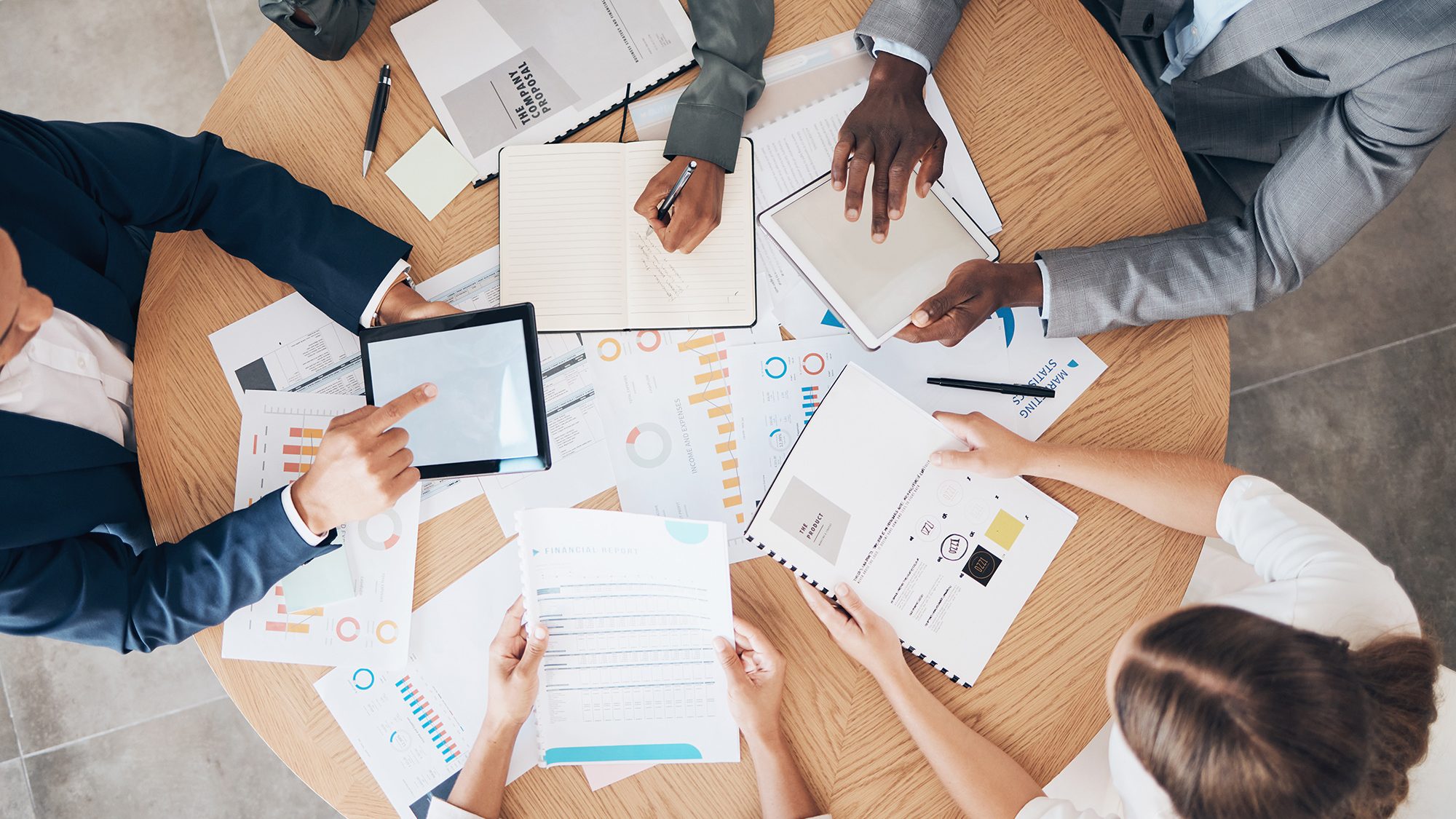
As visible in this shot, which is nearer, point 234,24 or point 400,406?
point 400,406

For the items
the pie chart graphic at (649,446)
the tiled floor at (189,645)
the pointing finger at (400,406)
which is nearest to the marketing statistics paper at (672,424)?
the pie chart graphic at (649,446)

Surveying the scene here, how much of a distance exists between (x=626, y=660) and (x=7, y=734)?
1.76 meters

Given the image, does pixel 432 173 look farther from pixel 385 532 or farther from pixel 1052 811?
pixel 1052 811

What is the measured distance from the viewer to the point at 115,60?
1.93 metres

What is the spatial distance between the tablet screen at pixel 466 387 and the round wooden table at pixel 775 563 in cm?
11

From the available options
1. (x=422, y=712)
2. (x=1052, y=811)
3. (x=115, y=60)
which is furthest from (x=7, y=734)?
(x=1052, y=811)

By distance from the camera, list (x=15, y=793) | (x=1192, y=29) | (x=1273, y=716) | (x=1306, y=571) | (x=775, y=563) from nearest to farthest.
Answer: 1. (x=1273, y=716)
2. (x=1306, y=571)
3. (x=775, y=563)
4. (x=1192, y=29)
5. (x=15, y=793)

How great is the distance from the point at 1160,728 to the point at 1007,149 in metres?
0.78

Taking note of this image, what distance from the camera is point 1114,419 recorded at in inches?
43.6

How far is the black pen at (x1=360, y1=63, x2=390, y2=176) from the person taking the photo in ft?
3.68

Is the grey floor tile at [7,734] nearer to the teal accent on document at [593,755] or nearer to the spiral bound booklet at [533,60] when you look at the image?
the teal accent on document at [593,755]

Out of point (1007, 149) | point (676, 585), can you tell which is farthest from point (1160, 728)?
point (1007, 149)

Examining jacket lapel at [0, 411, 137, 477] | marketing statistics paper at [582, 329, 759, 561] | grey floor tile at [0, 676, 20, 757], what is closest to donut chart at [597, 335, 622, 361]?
marketing statistics paper at [582, 329, 759, 561]

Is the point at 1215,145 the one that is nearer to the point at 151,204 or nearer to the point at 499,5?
the point at 499,5
